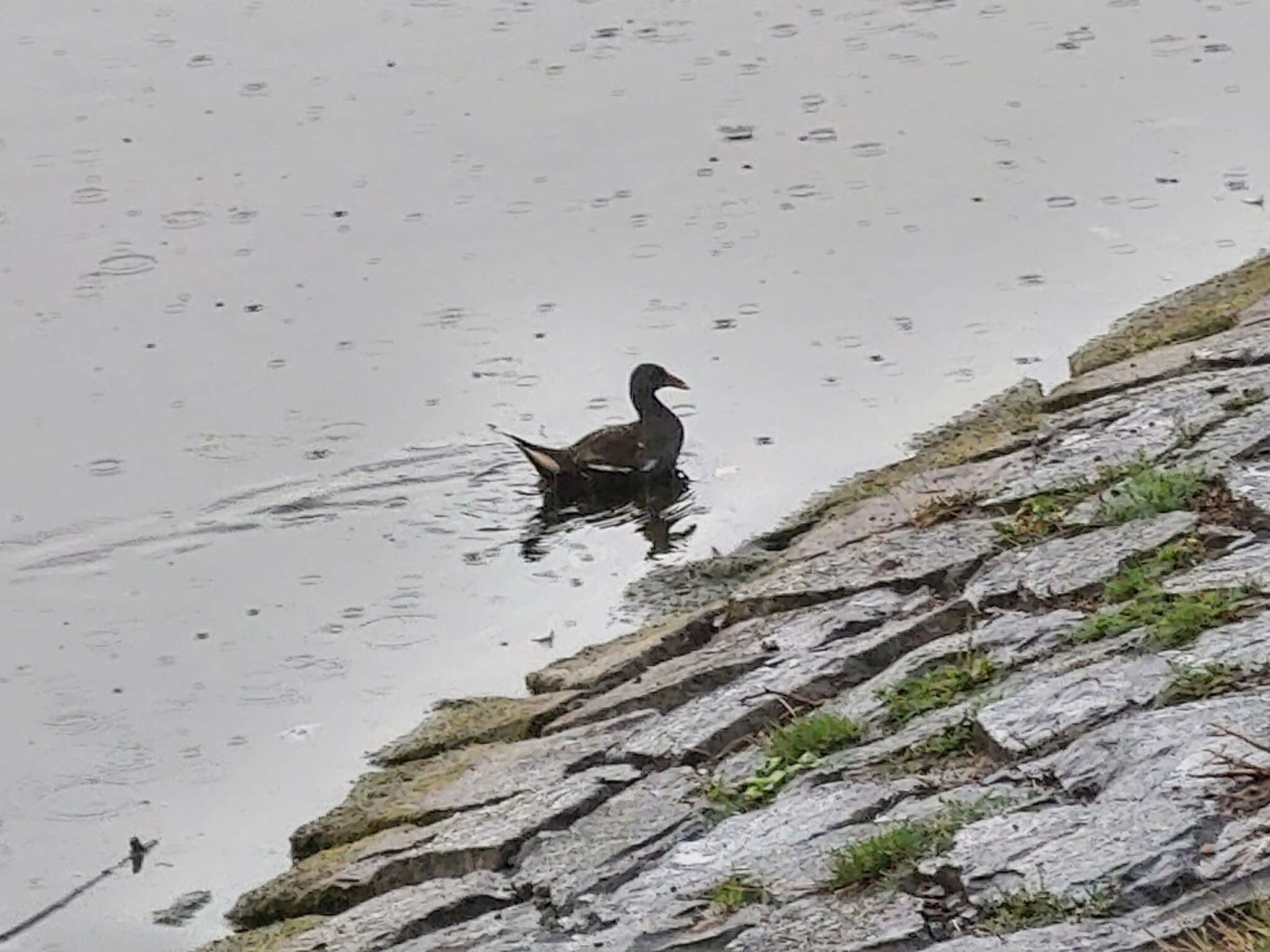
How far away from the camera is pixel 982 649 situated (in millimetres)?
6781

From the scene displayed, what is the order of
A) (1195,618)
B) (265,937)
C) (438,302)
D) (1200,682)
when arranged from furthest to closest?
1. (438,302)
2. (265,937)
3. (1195,618)
4. (1200,682)

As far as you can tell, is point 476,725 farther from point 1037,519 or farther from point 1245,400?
point 1245,400

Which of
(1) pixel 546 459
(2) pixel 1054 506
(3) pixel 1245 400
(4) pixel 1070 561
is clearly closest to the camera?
(4) pixel 1070 561

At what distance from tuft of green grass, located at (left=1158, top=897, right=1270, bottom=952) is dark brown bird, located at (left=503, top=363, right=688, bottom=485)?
6491 mm

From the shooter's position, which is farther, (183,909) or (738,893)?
(183,909)

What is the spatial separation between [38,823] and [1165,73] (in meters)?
10.6

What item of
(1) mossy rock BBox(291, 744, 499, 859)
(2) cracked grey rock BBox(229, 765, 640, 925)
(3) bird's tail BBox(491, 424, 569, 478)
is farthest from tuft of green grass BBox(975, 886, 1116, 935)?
(3) bird's tail BBox(491, 424, 569, 478)

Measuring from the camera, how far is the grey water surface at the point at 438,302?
9398 millimetres

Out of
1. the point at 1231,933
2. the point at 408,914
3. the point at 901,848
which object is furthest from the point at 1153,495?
the point at 1231,933

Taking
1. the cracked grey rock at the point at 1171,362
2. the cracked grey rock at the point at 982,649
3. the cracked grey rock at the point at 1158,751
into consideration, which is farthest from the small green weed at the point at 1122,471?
the cracked grey rock at the point at 1158,751

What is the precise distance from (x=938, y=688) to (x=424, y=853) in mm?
1686

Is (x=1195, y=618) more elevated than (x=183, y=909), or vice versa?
(x=1195, y=618)

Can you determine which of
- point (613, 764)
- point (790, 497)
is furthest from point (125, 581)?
point (613, 764)

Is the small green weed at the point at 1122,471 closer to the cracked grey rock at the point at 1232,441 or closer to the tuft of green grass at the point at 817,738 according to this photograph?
the cracked grey rock at the point at 1232,441
